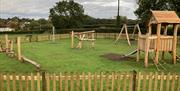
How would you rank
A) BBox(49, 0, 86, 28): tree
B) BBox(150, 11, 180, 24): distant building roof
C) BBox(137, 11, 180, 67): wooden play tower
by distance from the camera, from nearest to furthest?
BBox(137, 11, 180, 67): wooden play tower
BBox(150, 11, 180, 24): distant building roof
BBox(49, 0, 86, 28): tree

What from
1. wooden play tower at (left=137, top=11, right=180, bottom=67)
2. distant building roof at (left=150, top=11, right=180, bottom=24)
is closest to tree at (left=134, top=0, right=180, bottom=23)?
distant building roof at (left=150, top=11, right=180, bottom=24)

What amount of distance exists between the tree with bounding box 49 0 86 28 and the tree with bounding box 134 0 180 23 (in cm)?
1934

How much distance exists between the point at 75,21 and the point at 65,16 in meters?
2.29

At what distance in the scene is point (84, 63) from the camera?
18.1 meters

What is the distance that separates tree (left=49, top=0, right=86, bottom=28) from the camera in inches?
2239

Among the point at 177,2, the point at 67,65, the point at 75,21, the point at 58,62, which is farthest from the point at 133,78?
the point at 75,21

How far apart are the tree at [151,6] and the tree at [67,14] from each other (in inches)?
761

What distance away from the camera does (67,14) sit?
191 feet

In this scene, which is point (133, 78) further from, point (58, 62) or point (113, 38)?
point (113, 38)

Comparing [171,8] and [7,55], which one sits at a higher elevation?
[171,8]

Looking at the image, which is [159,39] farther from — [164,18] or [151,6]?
[151,6]

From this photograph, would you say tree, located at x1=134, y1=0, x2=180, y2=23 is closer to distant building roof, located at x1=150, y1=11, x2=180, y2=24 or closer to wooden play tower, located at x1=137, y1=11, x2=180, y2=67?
distant building roof, located at x1=150, y1=11, x2=180, y2=24

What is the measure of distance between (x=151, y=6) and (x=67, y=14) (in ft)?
77.2

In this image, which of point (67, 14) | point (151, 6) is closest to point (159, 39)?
point (151, 6)
